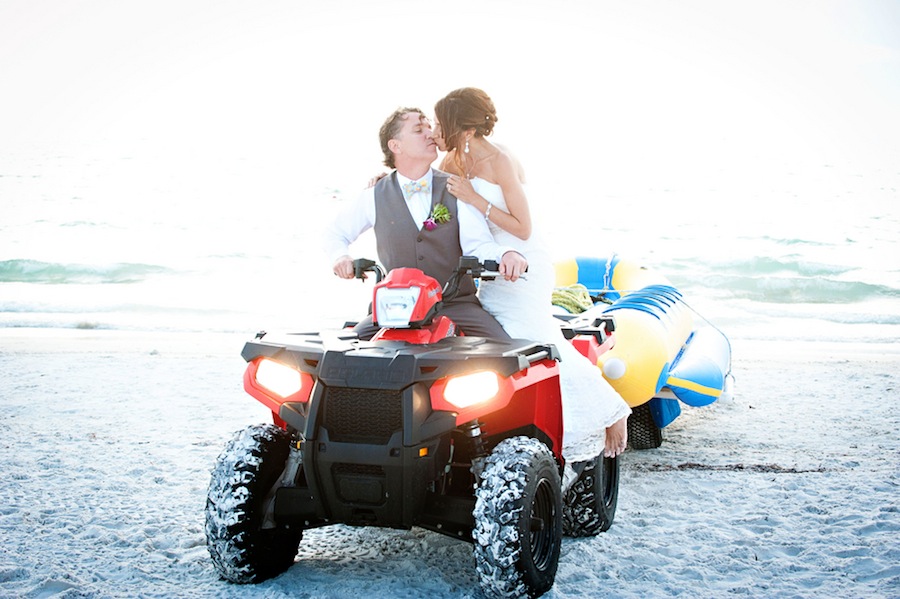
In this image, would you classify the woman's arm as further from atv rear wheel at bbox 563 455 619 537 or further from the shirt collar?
atv rear wheel at bbox 563 455 619 537

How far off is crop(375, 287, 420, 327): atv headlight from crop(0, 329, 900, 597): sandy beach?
0.95 m

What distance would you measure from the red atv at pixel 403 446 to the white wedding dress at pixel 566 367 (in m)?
0.26

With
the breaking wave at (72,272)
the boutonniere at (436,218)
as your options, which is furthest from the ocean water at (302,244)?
the boutonniere at (436,218)

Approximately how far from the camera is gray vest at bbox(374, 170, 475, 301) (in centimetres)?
367

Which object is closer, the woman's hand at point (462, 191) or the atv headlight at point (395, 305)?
the atv headlight at point (395, 305)

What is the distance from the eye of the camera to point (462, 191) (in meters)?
3.79

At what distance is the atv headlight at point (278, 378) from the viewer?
3.09m

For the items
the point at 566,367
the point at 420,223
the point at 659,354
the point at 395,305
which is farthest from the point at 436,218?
the point at 659,354

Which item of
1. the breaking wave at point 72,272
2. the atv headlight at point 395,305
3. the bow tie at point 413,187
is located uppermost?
the bow tie at point 413,187

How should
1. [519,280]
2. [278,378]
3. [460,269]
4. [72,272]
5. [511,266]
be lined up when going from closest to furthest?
[278,378], [460,269], [511,266], [519,280], [72,272]

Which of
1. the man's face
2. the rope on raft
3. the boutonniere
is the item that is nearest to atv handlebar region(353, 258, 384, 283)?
the boutonniere

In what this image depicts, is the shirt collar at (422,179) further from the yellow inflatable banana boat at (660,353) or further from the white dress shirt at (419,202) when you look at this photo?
the yellow inflatable banana boat at (660,353)

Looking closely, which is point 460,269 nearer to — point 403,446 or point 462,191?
point 462,191

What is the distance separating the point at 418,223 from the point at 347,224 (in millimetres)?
380
